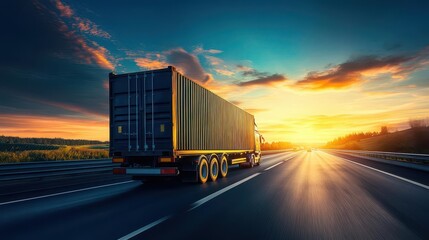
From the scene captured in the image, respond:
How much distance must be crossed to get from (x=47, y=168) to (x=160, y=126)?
5116 mm

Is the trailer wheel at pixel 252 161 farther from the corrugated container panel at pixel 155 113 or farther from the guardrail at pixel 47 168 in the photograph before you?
the guardrail at pixel 47 168

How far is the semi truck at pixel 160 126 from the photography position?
10.7 metres

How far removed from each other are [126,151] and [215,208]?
17.9 feet

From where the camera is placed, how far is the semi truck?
420 inches

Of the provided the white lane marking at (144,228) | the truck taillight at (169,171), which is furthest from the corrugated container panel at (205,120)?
the white lane marking at (144,228)

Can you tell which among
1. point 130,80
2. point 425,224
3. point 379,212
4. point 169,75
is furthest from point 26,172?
point 425,224

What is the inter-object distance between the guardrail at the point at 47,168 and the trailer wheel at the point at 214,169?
5.86 metres

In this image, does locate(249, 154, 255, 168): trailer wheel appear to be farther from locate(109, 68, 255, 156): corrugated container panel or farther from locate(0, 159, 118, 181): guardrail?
locate(0, 159, 118, 181): guardrail

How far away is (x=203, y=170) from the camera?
1215 cm

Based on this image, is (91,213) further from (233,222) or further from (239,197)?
(239,197)

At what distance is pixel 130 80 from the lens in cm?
1148

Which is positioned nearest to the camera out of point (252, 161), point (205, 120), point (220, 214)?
point (220, 214)

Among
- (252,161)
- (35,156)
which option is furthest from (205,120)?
(35,156)

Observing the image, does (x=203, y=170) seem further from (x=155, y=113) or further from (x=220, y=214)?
(x=220, y=214)
